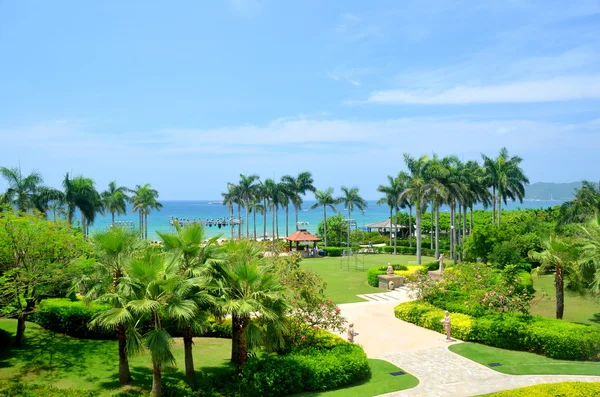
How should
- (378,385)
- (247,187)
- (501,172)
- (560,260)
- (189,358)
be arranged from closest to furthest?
1. (189,358)
2. (378,385)
3. (560,260)
4. (501,172)
5. (247,187)

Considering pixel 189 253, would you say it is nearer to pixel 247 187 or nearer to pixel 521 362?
pixel 521 362

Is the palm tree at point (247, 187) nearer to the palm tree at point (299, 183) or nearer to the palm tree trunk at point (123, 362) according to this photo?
the palm tree at point (299, 183)

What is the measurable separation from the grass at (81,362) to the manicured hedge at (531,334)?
9177 millimetres

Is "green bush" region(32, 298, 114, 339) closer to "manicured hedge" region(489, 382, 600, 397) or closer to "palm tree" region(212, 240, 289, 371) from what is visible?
"palm tree" region(212, 240, 289, 371)

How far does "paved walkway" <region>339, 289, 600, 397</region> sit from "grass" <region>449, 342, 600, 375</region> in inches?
14.1

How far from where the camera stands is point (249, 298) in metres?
10.9

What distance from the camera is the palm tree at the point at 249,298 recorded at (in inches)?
423

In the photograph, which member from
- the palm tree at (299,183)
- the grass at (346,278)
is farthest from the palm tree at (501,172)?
the palm tree at (299,183)

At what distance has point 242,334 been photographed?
1151cm

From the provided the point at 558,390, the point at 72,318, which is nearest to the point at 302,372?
the point at 558,390

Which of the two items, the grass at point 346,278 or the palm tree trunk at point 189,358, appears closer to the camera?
the palm tree trunk at point 189,358

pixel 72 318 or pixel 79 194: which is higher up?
pixel 79 194

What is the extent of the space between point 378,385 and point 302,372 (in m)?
2.23

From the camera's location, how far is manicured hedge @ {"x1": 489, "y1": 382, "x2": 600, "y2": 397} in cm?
1042
